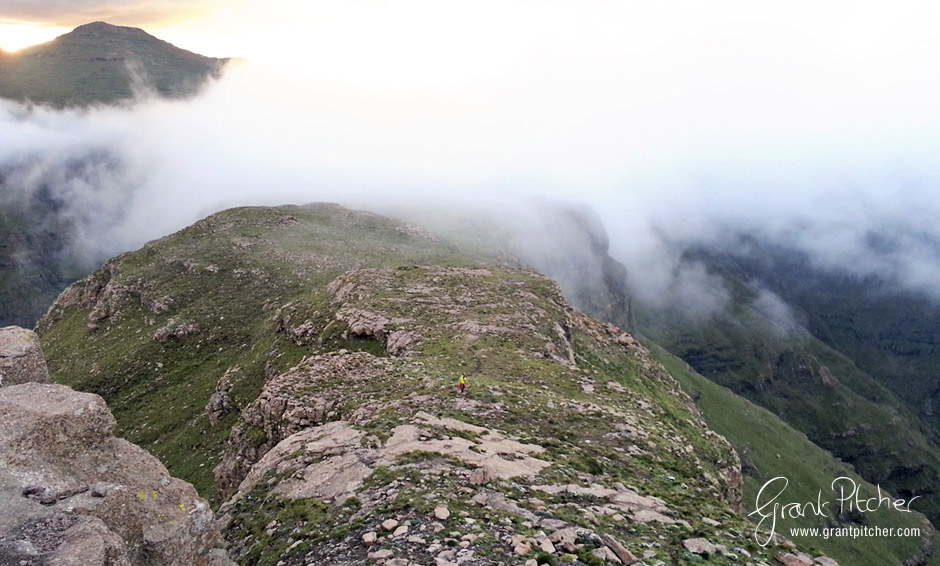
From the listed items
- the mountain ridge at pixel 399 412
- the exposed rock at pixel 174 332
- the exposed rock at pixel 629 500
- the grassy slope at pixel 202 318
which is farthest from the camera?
the exposed rock at pixel 174 332

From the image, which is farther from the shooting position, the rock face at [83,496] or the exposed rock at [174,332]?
the exposed rock at [174,332]

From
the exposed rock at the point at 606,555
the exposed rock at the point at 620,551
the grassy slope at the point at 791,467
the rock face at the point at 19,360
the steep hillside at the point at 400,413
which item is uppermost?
the rock face at the point at 19,360

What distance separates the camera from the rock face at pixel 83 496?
9320 millimetres

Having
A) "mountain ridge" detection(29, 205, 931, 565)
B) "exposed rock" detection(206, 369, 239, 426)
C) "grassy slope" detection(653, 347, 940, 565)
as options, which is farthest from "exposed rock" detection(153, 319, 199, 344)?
"grassy slope" detection(653, 347, 940, 565)

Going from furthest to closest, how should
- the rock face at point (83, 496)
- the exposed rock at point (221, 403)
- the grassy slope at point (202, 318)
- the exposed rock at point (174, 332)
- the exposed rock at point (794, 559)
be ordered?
the exposed rock at point (174, 332), the grassy slope at point (202, 318), the exposed rock at point (221, 403), the exposed rock at point (794, 559), the rock face at point (83, 496)

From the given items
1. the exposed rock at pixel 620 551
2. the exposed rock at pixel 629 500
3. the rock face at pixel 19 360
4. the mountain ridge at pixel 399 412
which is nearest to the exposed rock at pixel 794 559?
the mountain ridge at pixel 399 412

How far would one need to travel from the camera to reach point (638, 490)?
19.3 metres

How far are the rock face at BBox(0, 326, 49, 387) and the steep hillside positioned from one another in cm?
776

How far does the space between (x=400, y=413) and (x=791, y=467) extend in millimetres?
182156

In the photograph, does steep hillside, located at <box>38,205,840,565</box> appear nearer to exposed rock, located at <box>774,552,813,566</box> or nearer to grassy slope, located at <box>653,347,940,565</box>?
exposed rock, located at <box>774,552,813,566</box>

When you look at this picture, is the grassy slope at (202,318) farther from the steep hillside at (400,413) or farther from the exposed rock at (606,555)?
the exposed rock at (606,555)

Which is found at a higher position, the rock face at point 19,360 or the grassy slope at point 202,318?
the rock face at point 19,360

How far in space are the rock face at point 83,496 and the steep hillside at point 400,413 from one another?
3636 mm

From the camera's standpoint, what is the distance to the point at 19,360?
14258 mm
